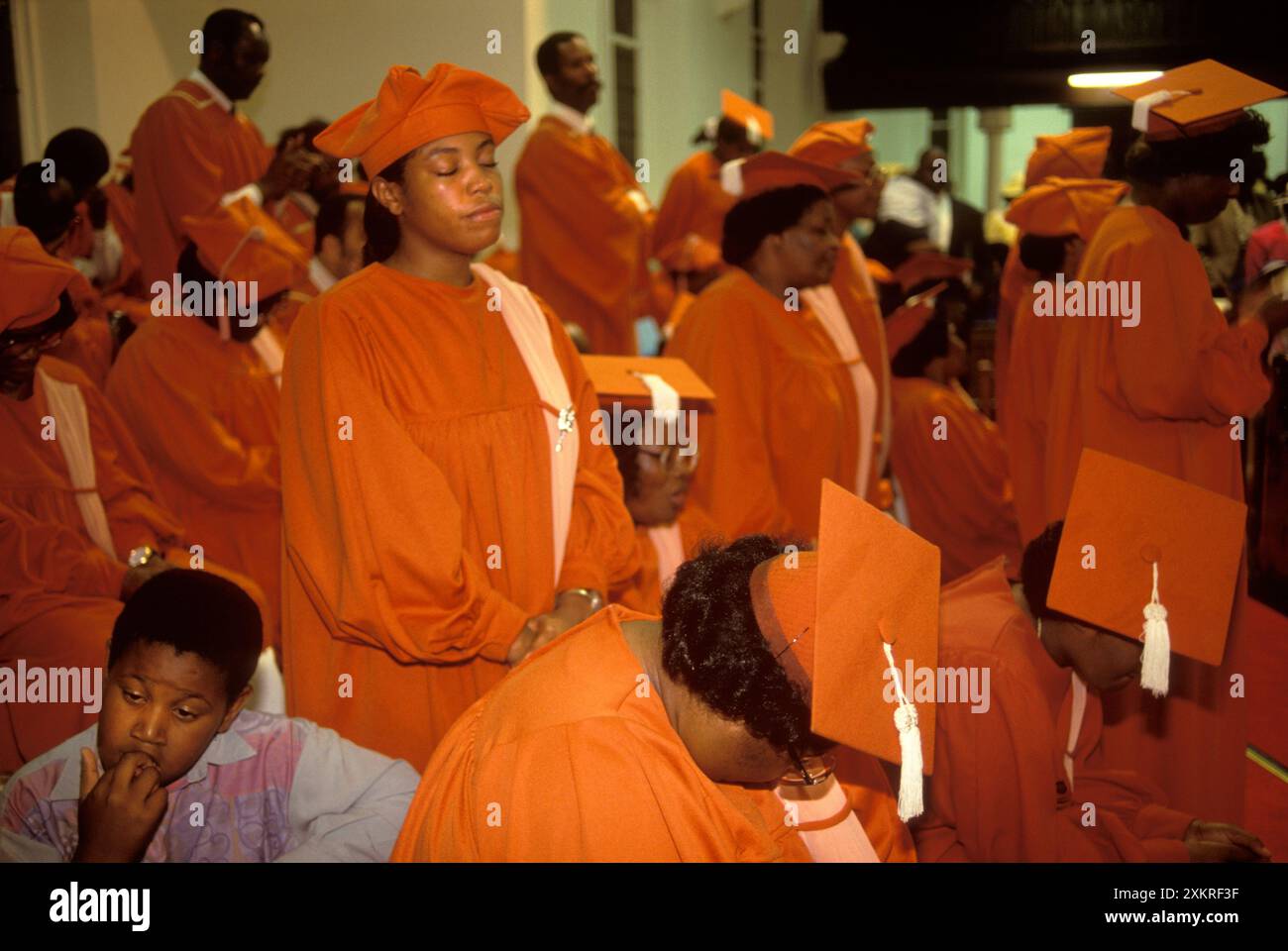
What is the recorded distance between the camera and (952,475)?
449 cm

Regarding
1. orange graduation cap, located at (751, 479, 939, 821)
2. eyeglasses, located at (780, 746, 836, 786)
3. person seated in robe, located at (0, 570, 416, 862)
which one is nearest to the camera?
orange graduation cap, located at (751, 479, 939, 821)

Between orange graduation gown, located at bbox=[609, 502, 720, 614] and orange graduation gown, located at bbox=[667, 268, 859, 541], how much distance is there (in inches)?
3.0

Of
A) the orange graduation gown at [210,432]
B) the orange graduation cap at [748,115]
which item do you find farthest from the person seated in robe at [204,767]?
the orange graduation cap at [748,115]

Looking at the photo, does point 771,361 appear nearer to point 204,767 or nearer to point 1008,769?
point 1008,769

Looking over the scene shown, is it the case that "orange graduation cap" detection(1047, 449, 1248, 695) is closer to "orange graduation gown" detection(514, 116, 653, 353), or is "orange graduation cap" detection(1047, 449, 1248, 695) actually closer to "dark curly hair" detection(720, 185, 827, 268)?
"dark curly hair" detection(720, 185, 827, 268)

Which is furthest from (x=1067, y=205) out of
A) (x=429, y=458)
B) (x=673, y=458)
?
(x=429, y=458)

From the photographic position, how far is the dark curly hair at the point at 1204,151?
288 centimetres

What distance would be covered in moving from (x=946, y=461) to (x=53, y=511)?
282 centimetres

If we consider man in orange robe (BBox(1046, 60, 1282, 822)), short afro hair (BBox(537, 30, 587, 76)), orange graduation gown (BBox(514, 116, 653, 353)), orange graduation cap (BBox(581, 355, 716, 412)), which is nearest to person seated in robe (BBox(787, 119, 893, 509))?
man in orange robe (BBox(1046, 60, 1282, 822))

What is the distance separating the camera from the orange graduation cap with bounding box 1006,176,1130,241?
12.5 feet

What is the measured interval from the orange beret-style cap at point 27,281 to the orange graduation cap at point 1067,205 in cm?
267
